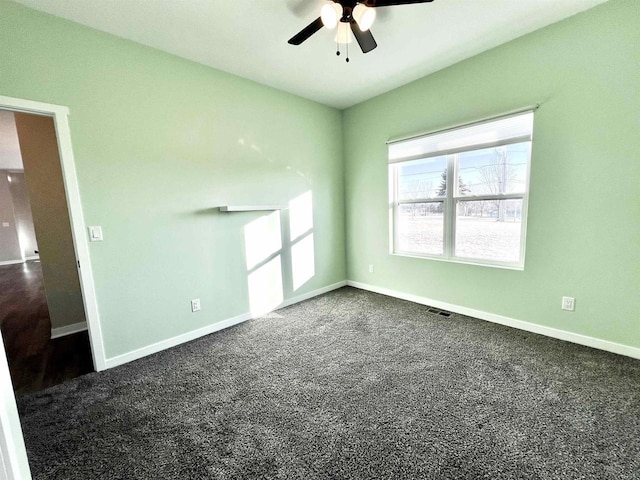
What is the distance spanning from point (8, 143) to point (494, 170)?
774cm

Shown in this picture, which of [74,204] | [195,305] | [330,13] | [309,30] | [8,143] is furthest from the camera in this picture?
[8,143]

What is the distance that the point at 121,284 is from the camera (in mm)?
2330

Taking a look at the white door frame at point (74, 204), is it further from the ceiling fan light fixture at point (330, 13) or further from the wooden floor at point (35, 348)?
the ceiling fan light fixture at point (330, 13)

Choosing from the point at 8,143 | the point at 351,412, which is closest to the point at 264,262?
the point at 351,412

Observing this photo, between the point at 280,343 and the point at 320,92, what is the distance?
300cm

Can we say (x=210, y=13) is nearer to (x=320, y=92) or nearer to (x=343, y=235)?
(x=320, y=92)

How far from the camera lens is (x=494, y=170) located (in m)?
2.77

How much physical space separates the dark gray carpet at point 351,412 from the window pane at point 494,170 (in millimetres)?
1455

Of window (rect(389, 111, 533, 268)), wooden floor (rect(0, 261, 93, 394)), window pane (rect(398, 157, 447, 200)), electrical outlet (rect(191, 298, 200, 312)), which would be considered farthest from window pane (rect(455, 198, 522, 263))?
wooden floor (rect(0, 261, 93, 394))

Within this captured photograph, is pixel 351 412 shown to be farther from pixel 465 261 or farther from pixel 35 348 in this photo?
pixel 35 348

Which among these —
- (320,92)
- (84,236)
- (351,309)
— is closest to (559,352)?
(351,309)

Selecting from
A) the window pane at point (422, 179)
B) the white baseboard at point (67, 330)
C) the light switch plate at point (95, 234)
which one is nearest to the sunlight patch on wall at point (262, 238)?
the light switch plate at point (95, 234)

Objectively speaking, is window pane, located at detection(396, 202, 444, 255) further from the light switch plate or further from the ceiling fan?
the light switch plate

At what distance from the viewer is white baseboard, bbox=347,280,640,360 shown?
2206 millimetres
